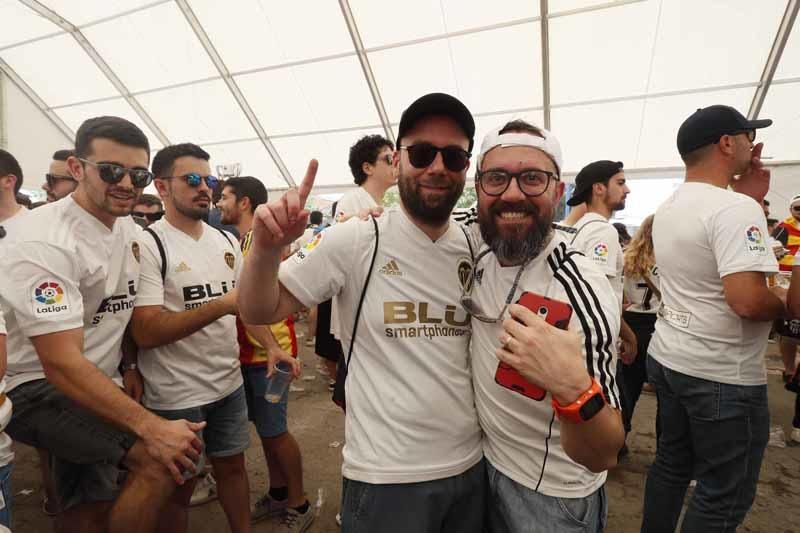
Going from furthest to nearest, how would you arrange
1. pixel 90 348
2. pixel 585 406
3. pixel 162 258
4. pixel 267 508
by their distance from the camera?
pixel 267 508, pixel 162 258, pixel 90 348, pixel 585 406

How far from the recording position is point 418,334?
1.40 m

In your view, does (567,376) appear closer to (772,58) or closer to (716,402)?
(716,402)

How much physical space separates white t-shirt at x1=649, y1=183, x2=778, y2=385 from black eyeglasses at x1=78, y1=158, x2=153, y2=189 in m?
2.81

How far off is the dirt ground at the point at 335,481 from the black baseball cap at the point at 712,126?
8.81ft

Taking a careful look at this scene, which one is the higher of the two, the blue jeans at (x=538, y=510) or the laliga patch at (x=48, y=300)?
the laliga patch at (x=48, y=300)

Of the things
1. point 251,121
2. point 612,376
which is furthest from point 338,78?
point 612,376

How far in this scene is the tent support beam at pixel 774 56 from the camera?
7156mm

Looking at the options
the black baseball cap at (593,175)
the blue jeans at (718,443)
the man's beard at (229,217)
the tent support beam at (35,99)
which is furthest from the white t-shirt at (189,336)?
the tent support beam at (35,99)

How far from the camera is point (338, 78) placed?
1009 centimetres

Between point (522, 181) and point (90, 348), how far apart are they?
210 centimetres

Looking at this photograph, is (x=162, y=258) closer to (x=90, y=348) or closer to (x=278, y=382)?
(x=90, y=348)

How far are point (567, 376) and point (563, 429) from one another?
0.18 meters

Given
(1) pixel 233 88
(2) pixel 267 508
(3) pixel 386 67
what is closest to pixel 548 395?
(2) pixel 267 508

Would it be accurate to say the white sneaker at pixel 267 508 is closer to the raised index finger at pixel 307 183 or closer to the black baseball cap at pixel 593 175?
the raised index finger at pixel 307 183
